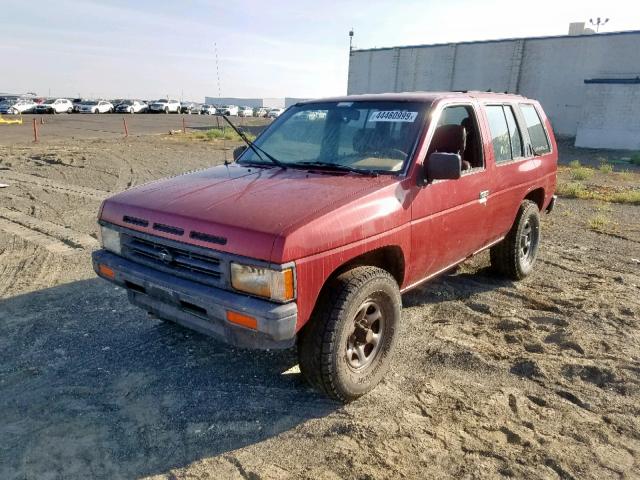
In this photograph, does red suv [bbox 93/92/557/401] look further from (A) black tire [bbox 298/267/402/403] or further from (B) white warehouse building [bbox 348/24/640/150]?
(B) white warehouse building [bbox 348/24/640/150]

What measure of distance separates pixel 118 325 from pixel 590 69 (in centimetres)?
3462

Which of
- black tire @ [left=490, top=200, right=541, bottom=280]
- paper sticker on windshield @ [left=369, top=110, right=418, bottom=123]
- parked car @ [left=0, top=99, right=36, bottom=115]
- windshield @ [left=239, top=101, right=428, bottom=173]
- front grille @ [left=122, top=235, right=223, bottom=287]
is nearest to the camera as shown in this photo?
front grille @ [left=122, top=235, right=223, bottom=287]

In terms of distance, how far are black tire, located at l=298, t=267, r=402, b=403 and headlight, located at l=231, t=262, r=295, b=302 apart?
353mm

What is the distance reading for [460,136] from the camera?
3990mm

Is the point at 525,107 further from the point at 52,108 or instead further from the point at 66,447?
the point at 52,108

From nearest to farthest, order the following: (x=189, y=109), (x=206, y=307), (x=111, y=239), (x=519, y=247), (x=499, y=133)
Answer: (x=206, y=307), (x=111, y=239), (x=499, y=133), (x=519, y=247), (x=189, y=109)

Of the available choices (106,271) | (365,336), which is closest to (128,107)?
(106,271)

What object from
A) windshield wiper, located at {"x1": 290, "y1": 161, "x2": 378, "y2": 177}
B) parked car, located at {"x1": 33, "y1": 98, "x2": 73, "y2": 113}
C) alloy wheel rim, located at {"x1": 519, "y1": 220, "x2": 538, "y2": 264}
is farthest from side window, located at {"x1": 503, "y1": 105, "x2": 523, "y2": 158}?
parked car, located at {"x1": 33, "y1": 98, "x2": 73, "y2": 113}

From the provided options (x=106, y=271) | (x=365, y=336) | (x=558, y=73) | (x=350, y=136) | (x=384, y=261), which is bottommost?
(x=365, y=336)

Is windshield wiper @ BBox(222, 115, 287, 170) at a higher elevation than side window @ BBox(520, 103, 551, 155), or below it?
below

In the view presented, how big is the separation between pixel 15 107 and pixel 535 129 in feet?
167

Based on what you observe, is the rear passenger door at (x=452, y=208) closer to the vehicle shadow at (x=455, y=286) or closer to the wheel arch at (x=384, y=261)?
the wheel arch at (x=384, y=261)

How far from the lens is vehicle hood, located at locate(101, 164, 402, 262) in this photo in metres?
2.65

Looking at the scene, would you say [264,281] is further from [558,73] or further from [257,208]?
[558,73]
